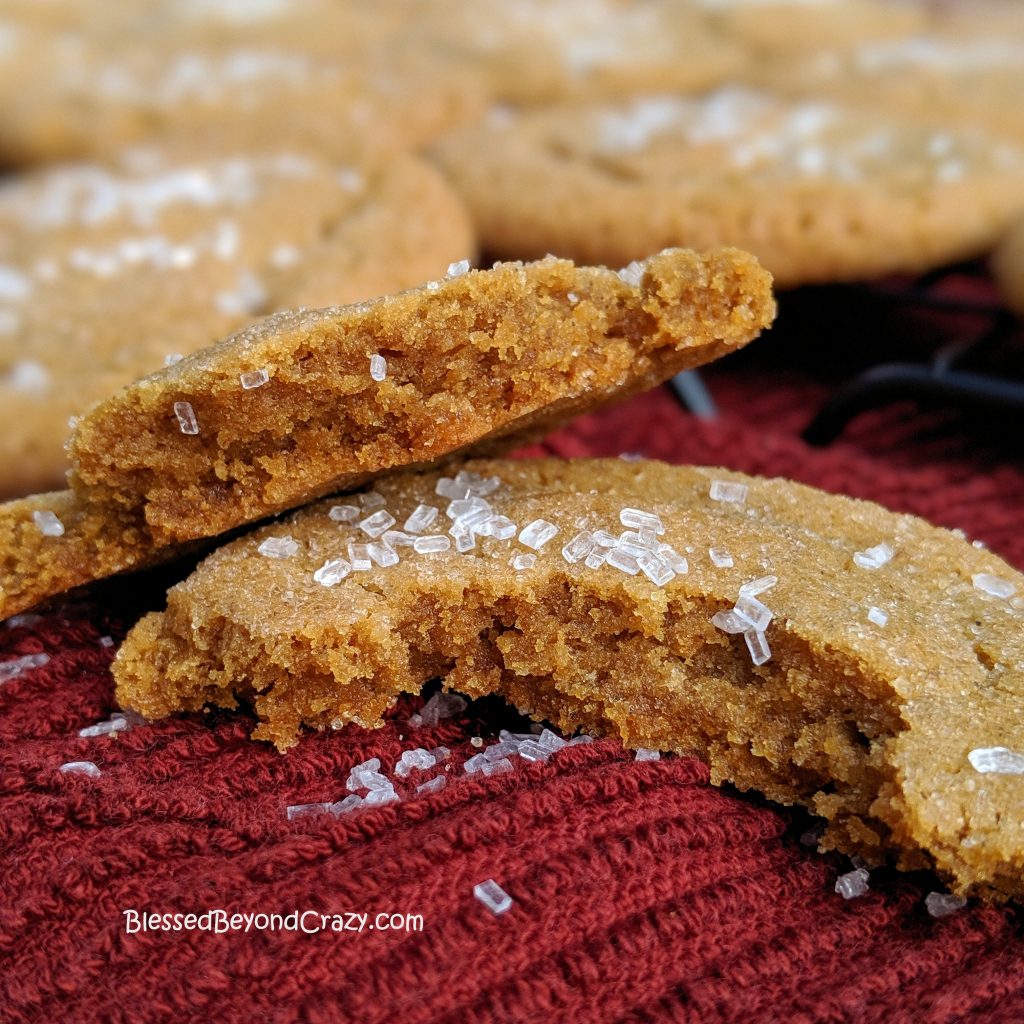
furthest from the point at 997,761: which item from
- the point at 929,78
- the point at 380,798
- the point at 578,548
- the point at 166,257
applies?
the point at 929,78

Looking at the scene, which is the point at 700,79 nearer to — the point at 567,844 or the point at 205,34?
the point at 205,34

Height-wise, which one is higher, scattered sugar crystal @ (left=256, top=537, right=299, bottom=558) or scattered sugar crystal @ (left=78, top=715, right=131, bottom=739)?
scattered sugar crystal @ (left=256, top=537, right=299, bottom=558)

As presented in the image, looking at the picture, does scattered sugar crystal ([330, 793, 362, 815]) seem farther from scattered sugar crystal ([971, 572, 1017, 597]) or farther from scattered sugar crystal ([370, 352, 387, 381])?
scattered sugar crystal ([971, 572, 1017, 597])

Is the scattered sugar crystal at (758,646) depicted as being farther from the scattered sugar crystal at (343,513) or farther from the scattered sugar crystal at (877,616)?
the scattered sugar crystal at (343,513)

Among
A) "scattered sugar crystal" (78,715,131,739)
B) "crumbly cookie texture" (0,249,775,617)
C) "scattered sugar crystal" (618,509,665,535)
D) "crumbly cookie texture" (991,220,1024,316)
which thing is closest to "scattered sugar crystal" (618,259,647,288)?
"crumbly cookie texture" (0,249,775,617)

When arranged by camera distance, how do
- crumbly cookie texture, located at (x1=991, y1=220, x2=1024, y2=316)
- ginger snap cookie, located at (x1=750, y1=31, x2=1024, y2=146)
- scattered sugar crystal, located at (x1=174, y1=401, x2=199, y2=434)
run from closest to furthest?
1. scattered sugar crystal, located at (x1=174, y1=401, x2=199, y2=434)
2. crumbly cookie texture, located at (x1=991, y1=220, x2=1024, y2=316)
3. ginger snap cookie, located at (x1=750, y1=31, x2=1024, y2=146)

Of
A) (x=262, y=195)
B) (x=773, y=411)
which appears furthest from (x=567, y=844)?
(x=262, y=195)

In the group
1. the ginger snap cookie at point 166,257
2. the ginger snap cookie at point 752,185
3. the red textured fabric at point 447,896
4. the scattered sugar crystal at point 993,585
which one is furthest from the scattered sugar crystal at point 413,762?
the ginger snap cookie at point 752,185
